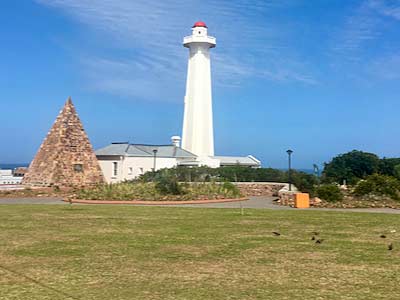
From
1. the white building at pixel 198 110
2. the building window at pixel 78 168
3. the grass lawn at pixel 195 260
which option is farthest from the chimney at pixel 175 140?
the grass lawn at pixel 195 260

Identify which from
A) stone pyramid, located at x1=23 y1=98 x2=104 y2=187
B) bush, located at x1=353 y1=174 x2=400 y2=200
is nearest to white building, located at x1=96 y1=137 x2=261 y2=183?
stone pyramid, located at x1=23 y1=98 x2=104 y2=187

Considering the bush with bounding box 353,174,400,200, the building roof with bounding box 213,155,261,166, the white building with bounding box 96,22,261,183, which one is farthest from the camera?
the building roof with bounding box 213,155,261,166

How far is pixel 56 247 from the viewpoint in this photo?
9008 mm

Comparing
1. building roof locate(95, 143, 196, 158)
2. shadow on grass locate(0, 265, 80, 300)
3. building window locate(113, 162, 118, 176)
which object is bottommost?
shadow on grass locate(0, 265, 80, 300)

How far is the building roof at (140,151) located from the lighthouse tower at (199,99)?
1847 mm

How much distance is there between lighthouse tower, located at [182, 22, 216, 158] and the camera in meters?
44.2

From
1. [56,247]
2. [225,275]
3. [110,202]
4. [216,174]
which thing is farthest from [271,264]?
[216,174]

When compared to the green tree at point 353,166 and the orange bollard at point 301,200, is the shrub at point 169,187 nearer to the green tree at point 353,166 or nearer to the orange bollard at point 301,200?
the orange bollard at point 301,200

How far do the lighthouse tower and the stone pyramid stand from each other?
46.5 feet

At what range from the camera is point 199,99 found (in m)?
44.1

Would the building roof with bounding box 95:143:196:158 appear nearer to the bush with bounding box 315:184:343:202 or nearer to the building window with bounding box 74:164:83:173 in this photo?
the building window with bounding box 74:164:83:173

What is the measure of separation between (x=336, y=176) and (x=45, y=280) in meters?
31.5

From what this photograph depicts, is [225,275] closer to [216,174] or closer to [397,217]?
[397,217]

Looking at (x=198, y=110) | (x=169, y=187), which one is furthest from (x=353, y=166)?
(x=169, y=187)
